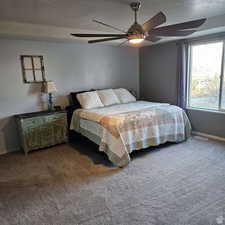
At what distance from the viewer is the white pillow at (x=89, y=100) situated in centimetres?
411

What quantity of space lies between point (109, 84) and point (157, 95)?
1.33 m

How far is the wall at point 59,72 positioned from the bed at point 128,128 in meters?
0.87

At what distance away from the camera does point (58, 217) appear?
198 centimetres

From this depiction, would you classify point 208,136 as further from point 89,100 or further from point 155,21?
point 155,21

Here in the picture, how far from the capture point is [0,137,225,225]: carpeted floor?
6.40 feet

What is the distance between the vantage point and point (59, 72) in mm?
4246

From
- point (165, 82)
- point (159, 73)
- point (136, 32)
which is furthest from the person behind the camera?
point (159, 73)

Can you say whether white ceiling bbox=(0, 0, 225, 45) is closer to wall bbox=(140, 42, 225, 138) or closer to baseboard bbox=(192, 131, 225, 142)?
wall bbox=(140, 42, 225, 138)

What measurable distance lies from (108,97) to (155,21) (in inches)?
99.7

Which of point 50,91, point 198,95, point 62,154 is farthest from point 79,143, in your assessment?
point 198,95

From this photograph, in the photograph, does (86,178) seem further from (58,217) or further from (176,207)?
(176,207)

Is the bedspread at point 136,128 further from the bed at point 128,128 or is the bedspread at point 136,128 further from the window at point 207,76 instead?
the window at point 207,76

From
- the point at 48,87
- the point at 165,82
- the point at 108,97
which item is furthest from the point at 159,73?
the point at 48,87

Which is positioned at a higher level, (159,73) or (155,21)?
(155,21)
